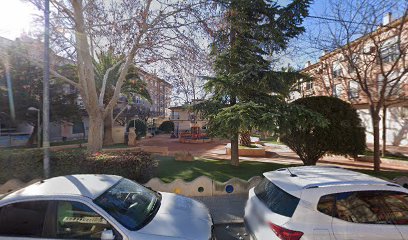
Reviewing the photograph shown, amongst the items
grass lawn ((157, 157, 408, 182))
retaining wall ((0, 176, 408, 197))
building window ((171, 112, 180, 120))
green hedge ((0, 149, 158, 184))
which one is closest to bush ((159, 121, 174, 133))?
building window ((171, 112, 180, 120))

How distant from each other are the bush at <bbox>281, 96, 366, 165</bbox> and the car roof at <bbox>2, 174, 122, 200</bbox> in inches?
288

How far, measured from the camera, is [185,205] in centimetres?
416

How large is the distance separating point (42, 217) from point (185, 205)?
197 centimetres

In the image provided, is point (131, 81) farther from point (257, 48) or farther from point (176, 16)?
point (257, 48)

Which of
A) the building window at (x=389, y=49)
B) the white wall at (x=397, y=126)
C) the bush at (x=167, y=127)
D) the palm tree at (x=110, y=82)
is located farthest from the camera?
the bush at (x=167, y=127)

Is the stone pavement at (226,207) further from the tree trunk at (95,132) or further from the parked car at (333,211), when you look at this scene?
the tree trunk at (95,132)

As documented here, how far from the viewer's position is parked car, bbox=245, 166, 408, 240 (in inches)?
121

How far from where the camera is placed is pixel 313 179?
362 centimetres

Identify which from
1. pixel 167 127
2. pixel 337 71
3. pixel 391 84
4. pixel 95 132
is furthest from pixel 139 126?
pixel 391 84

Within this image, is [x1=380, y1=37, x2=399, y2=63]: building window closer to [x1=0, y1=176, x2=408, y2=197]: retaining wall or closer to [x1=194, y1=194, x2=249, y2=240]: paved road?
[x1=0, y1=176, x2=408, y2=197]: retaining wall

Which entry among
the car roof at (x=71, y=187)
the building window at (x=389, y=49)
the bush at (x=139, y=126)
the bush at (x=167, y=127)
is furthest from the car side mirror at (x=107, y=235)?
the bush at (x=167, y=127)

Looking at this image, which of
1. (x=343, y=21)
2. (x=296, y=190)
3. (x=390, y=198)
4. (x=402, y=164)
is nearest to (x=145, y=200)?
(x=296, y=190)

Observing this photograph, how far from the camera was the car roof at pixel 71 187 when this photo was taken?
131 inches

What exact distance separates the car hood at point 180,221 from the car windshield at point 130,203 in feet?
0.38
